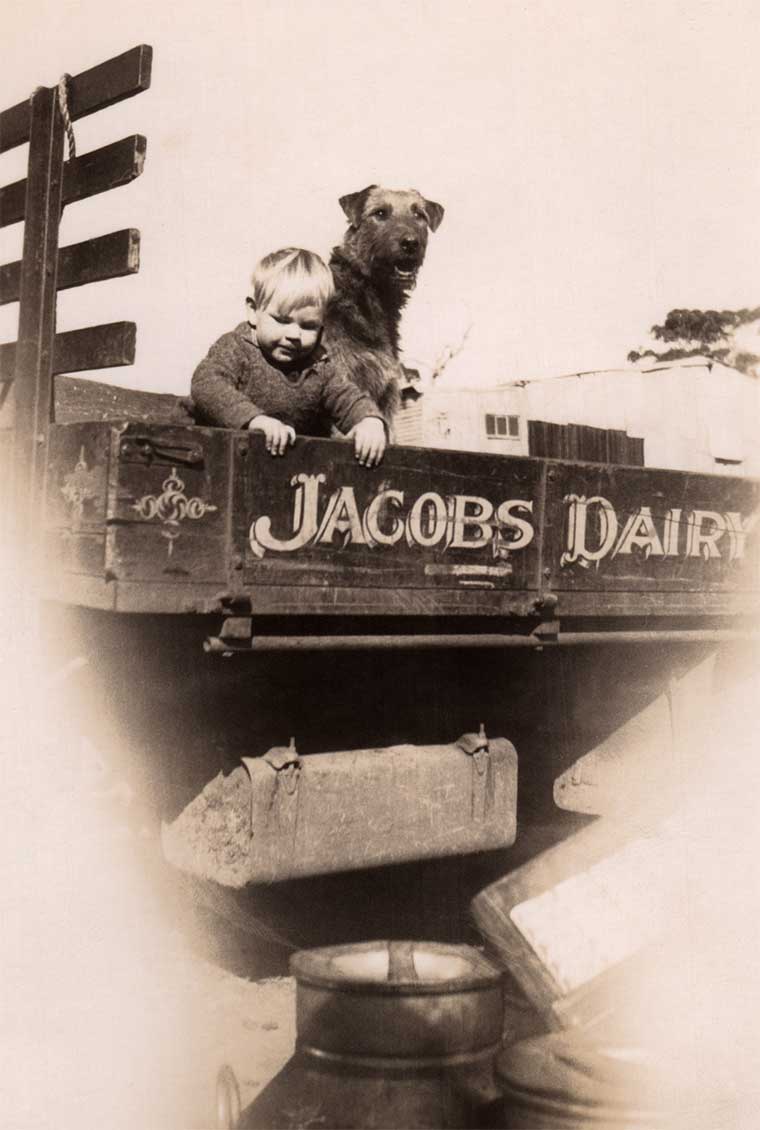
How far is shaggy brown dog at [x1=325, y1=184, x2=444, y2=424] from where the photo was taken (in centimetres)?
623

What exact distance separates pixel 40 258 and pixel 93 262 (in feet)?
0.97

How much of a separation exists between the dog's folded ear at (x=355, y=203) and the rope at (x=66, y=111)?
270 cm

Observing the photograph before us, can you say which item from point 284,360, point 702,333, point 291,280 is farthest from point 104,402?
point 702,333

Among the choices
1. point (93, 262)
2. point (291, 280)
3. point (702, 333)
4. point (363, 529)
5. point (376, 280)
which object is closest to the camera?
point (363, 529)

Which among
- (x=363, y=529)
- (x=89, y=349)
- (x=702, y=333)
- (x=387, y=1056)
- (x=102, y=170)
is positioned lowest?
(x=387, y=1056)

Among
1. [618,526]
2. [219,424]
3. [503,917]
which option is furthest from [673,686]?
[219,424]

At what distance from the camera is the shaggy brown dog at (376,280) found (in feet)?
20.4

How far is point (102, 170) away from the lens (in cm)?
488

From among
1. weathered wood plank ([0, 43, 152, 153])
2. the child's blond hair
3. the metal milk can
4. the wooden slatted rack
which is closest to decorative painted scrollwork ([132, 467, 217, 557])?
the child's blond hair

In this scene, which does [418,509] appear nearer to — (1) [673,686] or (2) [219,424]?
(2) [219,424]

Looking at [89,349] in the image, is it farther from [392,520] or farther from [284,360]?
[392,520]

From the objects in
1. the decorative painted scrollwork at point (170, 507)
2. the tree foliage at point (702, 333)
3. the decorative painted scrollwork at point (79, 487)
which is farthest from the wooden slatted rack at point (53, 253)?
the tree foliage at point (702, 333)

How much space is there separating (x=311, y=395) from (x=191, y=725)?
4.26 ft

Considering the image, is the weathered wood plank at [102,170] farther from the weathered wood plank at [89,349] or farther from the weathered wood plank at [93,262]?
the weathered wood plank at [89,349]
